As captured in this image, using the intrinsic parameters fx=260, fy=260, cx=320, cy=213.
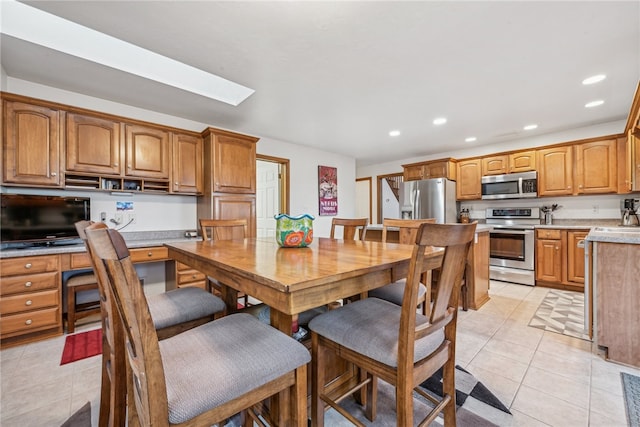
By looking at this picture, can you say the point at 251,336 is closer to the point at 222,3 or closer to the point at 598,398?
the point at 222,3

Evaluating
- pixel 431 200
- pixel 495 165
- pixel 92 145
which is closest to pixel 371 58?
pixel 92 145

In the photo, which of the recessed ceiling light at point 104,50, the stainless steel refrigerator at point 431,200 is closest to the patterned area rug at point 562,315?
the stainless steel refrigerator at point 431,200

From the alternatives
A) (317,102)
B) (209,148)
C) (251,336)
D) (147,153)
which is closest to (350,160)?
(317,102)

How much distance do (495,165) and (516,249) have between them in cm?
152

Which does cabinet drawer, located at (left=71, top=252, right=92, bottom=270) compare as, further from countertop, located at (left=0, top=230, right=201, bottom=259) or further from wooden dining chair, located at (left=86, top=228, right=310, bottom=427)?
wooden dining chair, located at (left=86, top=228, right=310, bottom=427)

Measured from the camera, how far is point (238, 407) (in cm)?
78

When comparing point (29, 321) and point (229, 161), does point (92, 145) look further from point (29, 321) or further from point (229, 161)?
point (29, 321)

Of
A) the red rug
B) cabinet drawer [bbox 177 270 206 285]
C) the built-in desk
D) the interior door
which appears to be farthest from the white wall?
the built-in desk

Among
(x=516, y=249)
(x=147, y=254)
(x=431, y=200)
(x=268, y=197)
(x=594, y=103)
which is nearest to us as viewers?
(x=147, y=254)

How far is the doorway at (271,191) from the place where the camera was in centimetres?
460

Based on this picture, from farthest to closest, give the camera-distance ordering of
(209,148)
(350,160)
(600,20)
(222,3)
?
1. (350,160)
2. (209,148)
3. (600,20)
4. (222,3)

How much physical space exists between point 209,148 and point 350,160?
3.34m

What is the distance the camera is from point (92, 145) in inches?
105

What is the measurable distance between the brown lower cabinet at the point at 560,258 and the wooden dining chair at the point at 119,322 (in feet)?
14.6
